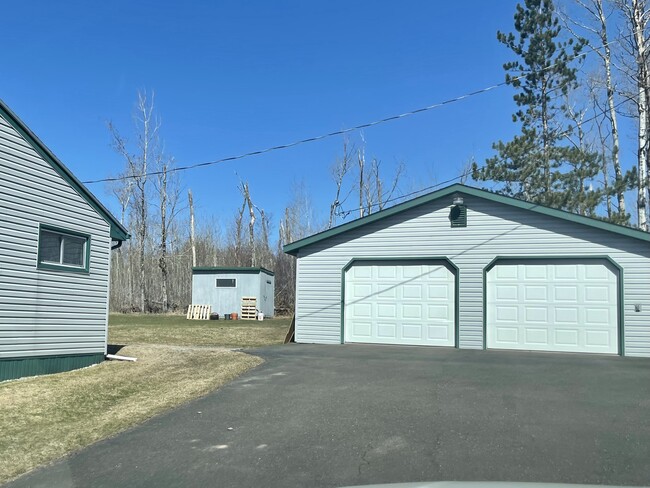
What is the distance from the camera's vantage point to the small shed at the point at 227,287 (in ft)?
100

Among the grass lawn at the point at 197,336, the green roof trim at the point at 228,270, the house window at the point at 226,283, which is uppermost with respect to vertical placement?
the green roof trim at the point at 228,270

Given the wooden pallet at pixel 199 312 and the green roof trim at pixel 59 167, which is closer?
the green roof trim at pixel 59 167

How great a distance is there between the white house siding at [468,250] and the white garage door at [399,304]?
1.09 ft

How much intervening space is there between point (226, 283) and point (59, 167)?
1991 cm

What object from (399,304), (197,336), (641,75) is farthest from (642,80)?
(197,336)

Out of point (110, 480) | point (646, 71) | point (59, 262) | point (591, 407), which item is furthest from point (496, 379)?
point (646, 71)

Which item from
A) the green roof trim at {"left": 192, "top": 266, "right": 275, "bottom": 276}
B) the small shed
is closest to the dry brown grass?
the green roof trim at {"left": 192, "top": 266, "right": 275, "bottom": 276}

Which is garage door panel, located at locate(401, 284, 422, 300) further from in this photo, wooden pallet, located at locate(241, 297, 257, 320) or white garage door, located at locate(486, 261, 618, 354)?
wooden pallet, located at locate(241, 297, 257, 320)

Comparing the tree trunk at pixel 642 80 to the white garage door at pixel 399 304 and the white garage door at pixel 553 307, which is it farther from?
the white garage door at pixel 399 304

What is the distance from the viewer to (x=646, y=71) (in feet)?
71.5

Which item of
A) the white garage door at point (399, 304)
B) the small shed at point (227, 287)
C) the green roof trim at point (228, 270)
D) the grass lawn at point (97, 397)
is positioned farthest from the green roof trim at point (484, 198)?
the small shed at point (227, 287)

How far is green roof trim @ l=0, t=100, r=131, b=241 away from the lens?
1052 centimetres

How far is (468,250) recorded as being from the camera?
1434 cm

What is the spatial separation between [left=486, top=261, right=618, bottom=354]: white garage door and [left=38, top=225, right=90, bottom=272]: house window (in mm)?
9811
